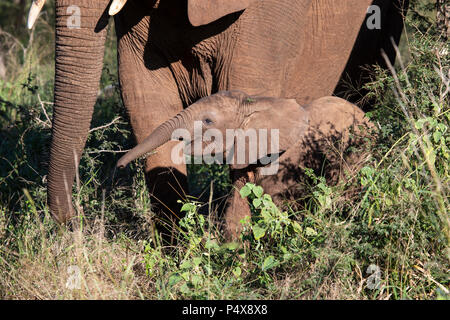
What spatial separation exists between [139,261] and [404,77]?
1.82m

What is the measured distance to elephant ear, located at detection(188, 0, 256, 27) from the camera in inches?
152

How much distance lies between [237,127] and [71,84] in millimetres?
982

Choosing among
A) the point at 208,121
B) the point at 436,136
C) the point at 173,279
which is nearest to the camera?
the point at 173,279

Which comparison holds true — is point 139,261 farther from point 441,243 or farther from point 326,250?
point 441,243

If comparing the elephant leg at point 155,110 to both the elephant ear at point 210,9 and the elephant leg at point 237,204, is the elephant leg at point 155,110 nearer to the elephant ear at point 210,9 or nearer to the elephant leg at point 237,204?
the elephant leg at point 237,204

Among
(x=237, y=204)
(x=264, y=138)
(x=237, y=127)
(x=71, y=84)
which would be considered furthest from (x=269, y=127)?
(x=71, y=84)

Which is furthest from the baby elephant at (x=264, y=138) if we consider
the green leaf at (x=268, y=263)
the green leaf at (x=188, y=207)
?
the green leaf at (x=268, y=263)

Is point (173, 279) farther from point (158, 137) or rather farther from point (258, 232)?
point (158, 137)

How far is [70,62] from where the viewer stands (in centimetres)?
373

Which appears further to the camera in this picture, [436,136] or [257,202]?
[436,136]

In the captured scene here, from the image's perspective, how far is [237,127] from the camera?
165 inches

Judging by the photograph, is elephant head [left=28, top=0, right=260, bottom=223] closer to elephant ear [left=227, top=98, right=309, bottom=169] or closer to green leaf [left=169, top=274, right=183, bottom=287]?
elephant ear [left=227, top=98, right=309, bottom=169]

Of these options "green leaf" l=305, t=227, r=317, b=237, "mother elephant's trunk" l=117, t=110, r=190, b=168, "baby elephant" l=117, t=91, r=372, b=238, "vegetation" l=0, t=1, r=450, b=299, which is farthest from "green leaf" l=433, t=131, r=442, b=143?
"mother elephant's trunk" l=117, t=110, r=190, b=168
